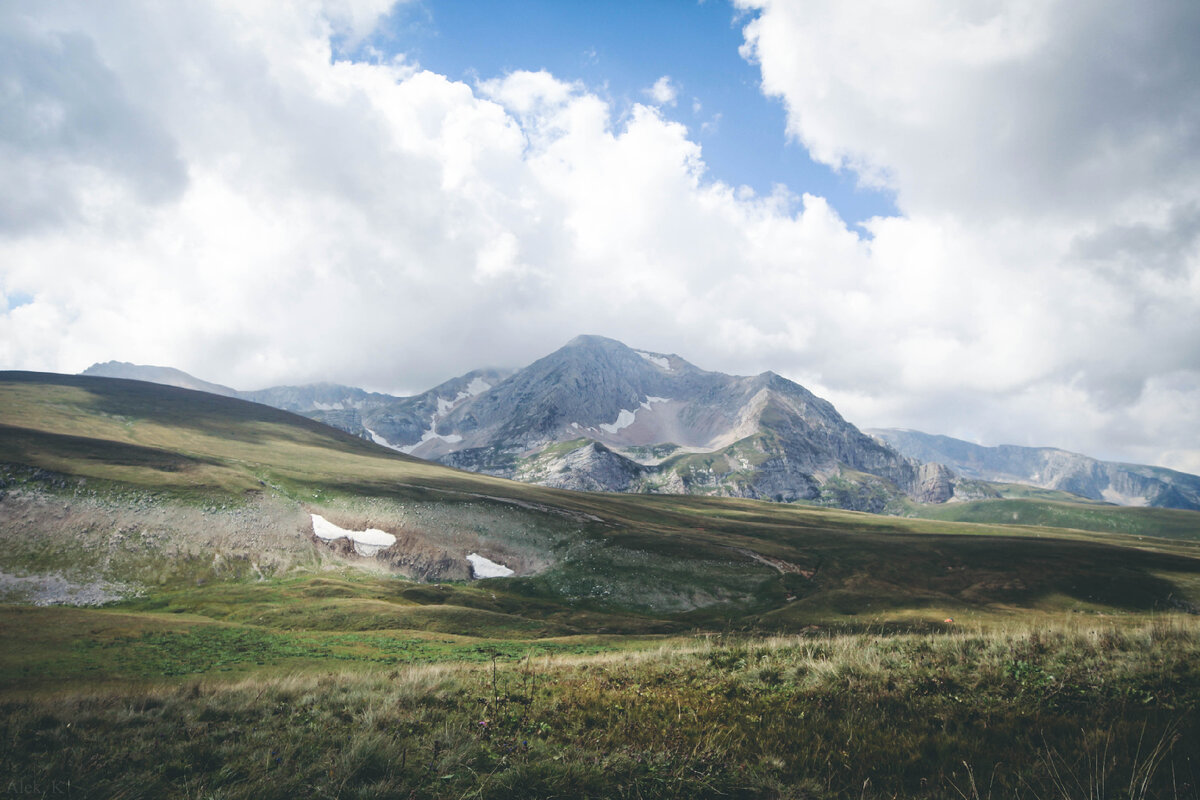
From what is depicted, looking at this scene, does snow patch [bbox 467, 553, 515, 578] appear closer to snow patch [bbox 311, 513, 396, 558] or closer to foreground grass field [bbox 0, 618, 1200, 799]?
snow patch [bbox 311, 513, 396, 558]

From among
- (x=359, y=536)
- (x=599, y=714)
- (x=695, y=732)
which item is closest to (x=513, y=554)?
(x=359, y=536)

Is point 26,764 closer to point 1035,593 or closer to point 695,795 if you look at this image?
point 695,795

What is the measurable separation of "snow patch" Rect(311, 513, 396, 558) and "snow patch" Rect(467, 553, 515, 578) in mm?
12345

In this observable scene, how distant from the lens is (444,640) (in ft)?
126

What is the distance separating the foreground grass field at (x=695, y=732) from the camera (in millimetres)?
6574

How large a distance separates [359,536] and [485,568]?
19.5 metres

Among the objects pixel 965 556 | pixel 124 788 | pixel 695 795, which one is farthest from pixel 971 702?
pixel 965 556

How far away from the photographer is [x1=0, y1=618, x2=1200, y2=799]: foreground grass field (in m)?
6.57

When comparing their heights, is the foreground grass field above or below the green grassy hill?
above

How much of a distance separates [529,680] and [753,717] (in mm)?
7210

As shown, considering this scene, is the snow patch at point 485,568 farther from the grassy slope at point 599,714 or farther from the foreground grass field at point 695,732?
the foreground grass field at point 695,732

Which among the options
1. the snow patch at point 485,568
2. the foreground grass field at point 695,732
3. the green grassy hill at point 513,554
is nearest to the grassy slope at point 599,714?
the foreground grass field at point 695,732

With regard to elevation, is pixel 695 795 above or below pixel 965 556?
above

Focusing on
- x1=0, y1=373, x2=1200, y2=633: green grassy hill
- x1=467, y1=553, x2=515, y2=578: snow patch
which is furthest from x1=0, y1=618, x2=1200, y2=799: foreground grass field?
x1=467, y1=553, x2=515, y2=578: snow patch
